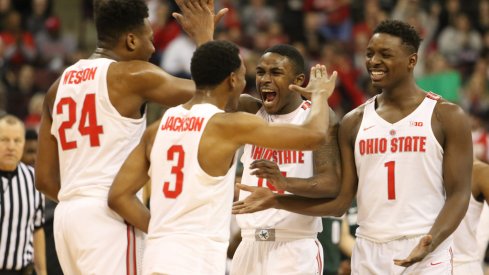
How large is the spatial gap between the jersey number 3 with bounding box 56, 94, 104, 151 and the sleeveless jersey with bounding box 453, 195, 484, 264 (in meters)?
3.42

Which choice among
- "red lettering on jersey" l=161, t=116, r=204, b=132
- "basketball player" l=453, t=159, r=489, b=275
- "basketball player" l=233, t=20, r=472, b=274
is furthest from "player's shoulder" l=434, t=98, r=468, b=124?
"red lettering on jersey" l=161, t=116, r=204, b=132

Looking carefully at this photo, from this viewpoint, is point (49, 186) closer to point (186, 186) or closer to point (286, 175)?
point (186, 186)

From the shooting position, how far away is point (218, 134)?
18.6 feet

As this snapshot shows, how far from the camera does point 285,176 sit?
6.72 metres

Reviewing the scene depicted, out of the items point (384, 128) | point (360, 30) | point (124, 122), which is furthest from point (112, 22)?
point (360, 30)

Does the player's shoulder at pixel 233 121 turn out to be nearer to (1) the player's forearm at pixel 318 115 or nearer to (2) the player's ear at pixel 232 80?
(2) the player's ear at pixel 232 80

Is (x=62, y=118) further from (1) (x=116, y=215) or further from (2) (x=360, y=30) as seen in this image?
(2) (x=360, y=30)

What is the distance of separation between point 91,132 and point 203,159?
41.4 inches

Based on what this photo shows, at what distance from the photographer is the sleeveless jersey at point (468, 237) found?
788 cm

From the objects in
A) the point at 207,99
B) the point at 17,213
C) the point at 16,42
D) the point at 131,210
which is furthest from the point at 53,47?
the point at 207,99

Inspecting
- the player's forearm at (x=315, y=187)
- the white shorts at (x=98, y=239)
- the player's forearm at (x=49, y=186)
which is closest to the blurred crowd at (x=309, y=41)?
the player's forearm at (x=49, y=186)

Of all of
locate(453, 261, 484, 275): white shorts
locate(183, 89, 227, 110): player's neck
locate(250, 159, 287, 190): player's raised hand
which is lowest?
locate(453, 261, 484, 275): white shorts

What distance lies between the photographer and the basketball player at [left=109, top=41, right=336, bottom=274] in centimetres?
562

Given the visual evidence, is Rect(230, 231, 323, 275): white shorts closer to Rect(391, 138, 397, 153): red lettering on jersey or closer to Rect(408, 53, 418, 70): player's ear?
Rect(391, 138, 397, 153): red lettering on jersey
